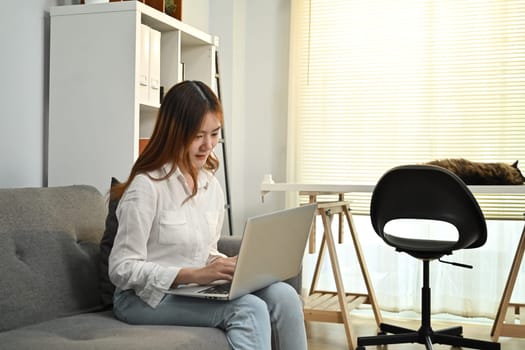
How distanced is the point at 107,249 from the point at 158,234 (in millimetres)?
259

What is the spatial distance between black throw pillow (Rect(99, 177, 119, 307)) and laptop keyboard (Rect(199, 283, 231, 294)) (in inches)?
16.0

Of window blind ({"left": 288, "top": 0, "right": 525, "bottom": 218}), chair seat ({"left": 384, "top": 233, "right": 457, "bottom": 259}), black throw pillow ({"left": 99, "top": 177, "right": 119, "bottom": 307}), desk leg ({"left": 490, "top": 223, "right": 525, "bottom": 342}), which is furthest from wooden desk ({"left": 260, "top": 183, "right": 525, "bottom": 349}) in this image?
black throw pillow ({"left": 99, "top": 177, "right": 119, "bottom": 307})

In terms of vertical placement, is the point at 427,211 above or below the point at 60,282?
above

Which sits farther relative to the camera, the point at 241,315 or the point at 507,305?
the point at 507,305

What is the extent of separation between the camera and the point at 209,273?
181 cm

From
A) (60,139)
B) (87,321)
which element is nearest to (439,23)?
(60,139)

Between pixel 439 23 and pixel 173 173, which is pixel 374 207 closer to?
pixel 173 173

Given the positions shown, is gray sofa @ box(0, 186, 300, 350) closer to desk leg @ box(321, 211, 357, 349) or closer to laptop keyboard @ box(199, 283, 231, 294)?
laptop keyboard @ box(199, 283, 231, 294)

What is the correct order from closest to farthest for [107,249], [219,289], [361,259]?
[219,289] < [107,249] < [361,259]

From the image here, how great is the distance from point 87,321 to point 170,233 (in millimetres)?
321

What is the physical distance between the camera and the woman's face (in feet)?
6.54

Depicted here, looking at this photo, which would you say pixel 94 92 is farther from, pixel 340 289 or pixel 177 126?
pixel 340 289

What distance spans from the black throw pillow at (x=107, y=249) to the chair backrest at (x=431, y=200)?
4.12 feet

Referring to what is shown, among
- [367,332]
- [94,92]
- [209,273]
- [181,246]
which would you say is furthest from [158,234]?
[367,332]
